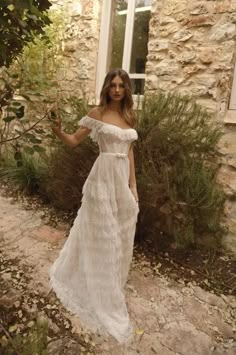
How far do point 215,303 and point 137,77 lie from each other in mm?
3001

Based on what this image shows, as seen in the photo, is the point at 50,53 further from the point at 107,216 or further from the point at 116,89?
the point at 107,216

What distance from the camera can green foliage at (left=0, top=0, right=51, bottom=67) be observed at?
1086 mm

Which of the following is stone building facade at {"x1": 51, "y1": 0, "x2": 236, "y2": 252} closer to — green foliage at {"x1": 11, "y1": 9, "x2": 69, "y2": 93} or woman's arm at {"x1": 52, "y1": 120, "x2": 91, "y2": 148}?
green foliage at {"x1": 11, "y1": 9, "x2": 69, "y2": 93}

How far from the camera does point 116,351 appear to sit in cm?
183

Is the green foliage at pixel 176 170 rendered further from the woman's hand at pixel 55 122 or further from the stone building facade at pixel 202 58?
the woman's hand at pixel 55 122

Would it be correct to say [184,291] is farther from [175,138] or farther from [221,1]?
[221,1]

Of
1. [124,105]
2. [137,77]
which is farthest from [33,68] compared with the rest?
[124,105]

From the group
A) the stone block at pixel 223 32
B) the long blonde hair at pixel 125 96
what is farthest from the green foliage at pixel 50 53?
the long blonde hair at pixel 125 96

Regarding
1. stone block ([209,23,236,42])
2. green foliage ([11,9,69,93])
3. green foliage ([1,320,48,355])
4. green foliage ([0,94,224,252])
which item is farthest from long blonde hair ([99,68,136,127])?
green foliage ([11,9,69,93])

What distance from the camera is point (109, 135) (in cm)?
193

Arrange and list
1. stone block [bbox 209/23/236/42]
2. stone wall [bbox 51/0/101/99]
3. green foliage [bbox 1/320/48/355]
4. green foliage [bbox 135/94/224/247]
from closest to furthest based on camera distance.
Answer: green foliage [bbox 1/320/48/355] < green foliage [bbox 135/94/224/247] < stone block [bbox 209/23/236/42] < stone wall [bbox 51/0/101/99]

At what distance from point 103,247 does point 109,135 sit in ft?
2.48

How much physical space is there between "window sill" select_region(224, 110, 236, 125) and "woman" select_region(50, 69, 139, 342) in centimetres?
147

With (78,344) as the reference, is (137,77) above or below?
above
